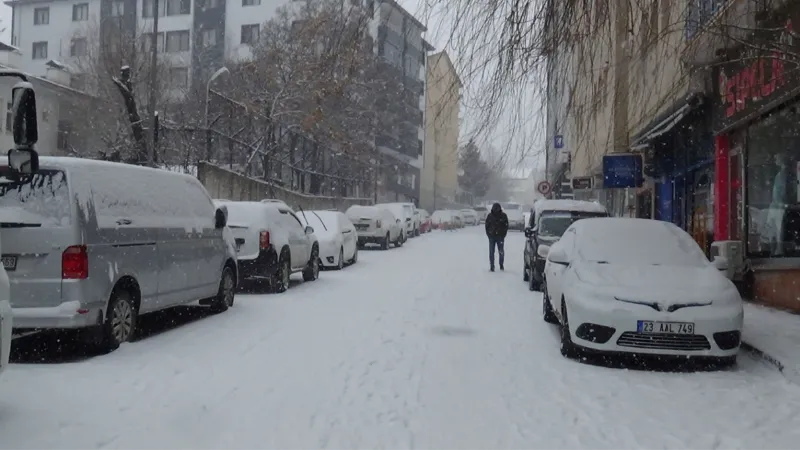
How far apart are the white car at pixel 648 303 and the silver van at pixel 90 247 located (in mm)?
4690

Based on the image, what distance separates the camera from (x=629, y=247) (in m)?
8.79

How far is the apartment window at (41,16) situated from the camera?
64.1 metres

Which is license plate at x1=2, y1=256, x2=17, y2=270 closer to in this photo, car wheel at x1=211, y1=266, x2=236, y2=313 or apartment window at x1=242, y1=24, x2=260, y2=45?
car wheel at x1=211, y1=266, x2=236, y2=313

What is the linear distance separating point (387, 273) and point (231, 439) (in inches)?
521

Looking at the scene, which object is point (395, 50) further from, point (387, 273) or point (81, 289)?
point (387, 273)

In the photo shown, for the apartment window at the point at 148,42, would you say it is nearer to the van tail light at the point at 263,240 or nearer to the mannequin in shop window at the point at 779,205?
the van tail light at the point at 263,240

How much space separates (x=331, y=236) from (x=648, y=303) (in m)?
12.4

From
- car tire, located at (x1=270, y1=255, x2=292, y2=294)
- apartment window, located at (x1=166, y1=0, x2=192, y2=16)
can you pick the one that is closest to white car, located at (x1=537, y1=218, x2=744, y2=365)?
car tire, located at (x1=270, y1=255, x2=292, y2=294)

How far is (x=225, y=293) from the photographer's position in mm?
11070

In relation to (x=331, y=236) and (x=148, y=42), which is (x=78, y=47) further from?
(x=331, y=236)

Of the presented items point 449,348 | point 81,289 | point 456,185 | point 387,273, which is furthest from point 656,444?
point 456,185

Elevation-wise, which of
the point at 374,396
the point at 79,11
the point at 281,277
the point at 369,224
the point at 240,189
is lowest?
the point at 374,396

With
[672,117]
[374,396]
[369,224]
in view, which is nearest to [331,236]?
[672,117]

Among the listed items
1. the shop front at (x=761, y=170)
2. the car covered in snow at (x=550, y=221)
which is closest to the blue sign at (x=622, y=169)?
the car covered in snow at (x=550, y=221)
